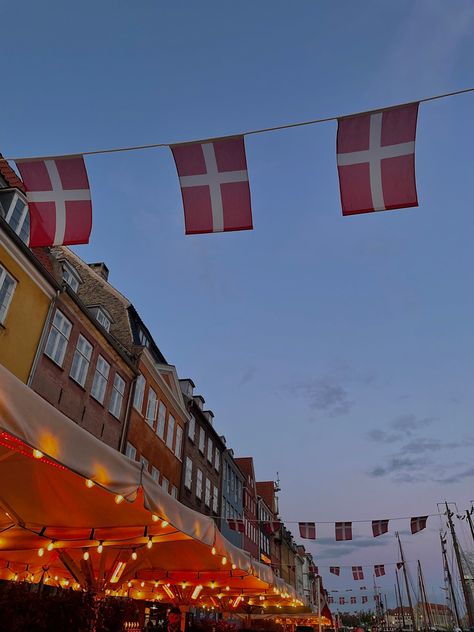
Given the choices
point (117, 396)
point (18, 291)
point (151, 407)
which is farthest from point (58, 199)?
point (151, 407)

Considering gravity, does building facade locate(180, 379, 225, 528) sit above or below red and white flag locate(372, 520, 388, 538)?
above

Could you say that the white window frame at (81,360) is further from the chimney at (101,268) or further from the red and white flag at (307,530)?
the red and white flag at (307,530)

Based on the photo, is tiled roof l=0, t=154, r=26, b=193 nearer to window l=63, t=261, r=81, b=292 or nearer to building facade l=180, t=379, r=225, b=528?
window l=63, t=261, r=81, b=292

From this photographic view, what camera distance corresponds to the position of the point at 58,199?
7.88 meters

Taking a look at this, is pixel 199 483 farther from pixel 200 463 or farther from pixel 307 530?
pixel 307 530

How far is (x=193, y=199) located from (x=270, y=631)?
19.3m

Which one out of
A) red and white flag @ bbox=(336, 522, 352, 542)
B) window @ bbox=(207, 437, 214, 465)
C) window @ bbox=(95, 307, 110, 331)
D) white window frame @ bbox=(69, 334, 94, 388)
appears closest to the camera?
white window frame @ bbox=(69, 334, 94, 388)

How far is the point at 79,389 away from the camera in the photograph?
1762cm

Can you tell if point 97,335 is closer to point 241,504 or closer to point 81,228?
point 81,228

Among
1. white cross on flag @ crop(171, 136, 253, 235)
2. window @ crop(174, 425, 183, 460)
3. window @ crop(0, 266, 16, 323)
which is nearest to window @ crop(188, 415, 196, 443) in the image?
window @ crop(174, 425, 183, 460)

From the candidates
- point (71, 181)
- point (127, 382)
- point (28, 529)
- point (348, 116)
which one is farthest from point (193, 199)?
point (127, 382)

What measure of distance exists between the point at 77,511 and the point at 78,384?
1202cm

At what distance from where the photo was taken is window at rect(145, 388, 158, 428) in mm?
24266

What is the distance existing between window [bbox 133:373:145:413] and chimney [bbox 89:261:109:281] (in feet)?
24.6
